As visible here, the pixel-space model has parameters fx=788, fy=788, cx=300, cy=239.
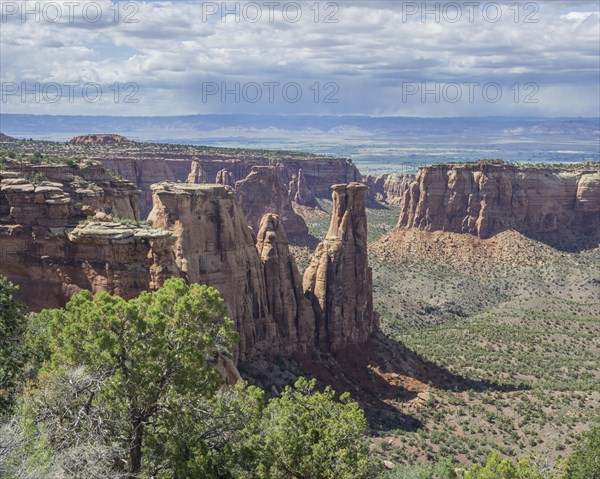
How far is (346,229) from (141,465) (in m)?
42.6

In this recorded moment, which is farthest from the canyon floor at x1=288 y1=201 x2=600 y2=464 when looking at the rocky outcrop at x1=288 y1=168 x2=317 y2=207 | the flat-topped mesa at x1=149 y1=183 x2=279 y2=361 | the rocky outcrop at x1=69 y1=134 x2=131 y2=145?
the rocky outcrop at x1=69 y1=134 x2=131 y2=145

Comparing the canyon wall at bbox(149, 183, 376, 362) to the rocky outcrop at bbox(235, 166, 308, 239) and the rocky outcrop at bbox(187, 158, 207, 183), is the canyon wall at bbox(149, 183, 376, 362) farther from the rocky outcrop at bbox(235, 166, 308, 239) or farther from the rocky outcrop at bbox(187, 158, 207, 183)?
the rocky outcrop at bbox(187, 158, 207, 183)

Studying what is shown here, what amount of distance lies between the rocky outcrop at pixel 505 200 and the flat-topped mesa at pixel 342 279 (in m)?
57.2

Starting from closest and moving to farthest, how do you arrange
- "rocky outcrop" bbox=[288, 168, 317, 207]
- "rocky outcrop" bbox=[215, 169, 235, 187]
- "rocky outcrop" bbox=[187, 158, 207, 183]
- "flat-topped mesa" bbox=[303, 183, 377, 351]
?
"flat-topped mesa" bbox=[303, 183, 377, 351]
"rocky outcrop" bbox=[187, 158, 207, 183]
"rocky outcrop" bbox=[215, 169, 235, 187]
"rocky outcrop" bbox=[288, 168, 317, 207]

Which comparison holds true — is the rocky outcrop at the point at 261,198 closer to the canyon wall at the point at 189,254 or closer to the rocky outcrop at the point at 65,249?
the canyon wall at the point at 189,254

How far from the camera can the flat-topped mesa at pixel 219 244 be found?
54438 millimetres

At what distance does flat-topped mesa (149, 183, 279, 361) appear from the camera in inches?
2143

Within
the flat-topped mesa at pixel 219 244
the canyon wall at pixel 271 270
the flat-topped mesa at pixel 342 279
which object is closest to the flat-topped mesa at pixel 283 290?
the canyon wall at pixel 271 270

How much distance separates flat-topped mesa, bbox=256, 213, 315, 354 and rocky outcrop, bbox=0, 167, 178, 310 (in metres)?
15.1

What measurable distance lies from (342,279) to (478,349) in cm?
2040

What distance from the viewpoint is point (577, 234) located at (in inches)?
4936

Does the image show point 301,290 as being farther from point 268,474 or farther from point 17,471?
point 17,471

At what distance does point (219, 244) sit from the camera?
55.7 metres

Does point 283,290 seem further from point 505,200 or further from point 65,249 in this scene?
point 505,200
